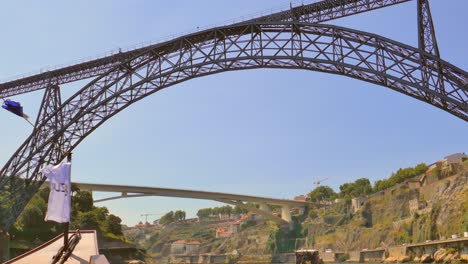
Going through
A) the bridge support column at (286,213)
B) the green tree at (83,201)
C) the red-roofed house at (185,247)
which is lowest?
the red-roofed house at (185,247)

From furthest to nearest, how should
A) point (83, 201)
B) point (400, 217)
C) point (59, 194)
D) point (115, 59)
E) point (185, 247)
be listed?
point (185, 247) → point (400, 217) → point (83, 201) → point (115, 59) → point (59, 194)

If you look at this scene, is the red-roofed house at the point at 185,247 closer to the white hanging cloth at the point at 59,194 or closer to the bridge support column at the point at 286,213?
the bridge support column at the point at 286,213

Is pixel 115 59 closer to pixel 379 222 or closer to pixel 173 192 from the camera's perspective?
pixel 173 192

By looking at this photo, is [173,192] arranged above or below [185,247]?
above

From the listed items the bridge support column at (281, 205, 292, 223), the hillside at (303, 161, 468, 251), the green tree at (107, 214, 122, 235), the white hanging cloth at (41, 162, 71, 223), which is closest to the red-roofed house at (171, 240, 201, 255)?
the bridge support column at (281, 205, 292, 223)

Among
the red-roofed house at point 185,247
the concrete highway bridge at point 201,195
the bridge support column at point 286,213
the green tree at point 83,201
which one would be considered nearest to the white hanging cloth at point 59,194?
the green tree at point 83,201

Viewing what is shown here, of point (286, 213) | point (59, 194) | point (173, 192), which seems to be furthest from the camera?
point (286, 213)

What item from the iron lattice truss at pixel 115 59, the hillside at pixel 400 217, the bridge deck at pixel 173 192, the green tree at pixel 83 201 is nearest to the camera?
the iron lattice truss at pixel 115 59

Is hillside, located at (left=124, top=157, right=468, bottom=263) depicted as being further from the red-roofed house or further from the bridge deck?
the bridge deck

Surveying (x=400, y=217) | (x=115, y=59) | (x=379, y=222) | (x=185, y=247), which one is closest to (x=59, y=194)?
(x=115, y=59)

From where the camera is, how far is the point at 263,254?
13700cm

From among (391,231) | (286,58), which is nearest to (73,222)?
(286,58)

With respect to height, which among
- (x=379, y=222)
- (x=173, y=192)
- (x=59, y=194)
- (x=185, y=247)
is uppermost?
(x=173, y=192)

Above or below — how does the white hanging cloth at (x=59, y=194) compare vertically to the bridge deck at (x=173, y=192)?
below
